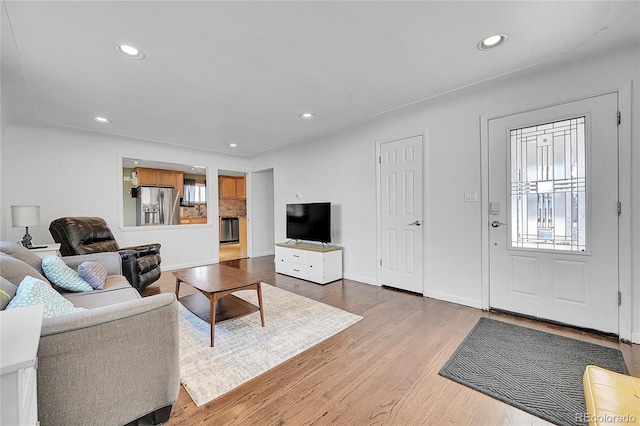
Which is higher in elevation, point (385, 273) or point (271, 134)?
point (271, 134)

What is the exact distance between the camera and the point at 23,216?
296 cm

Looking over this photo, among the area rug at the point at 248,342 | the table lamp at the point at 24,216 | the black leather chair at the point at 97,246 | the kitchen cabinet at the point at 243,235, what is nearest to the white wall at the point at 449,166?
the area rug at the point at 248,342

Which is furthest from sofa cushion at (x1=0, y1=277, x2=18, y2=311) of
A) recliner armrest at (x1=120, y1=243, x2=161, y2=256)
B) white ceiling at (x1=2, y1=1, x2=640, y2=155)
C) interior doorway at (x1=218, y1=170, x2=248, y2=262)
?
interior doorway at (x1=218, y1=170, x2=248, y2=262)

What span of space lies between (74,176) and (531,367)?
5.90m

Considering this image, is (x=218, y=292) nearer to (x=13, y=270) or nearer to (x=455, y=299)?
(x=13, y=270)

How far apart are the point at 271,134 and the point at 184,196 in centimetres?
416

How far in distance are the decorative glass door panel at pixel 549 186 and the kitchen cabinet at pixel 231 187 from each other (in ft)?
20.8

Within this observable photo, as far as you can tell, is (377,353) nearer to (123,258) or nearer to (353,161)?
(353,161)

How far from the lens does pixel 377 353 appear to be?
205cm

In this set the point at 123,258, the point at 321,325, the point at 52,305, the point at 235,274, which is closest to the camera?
the point at 52,305

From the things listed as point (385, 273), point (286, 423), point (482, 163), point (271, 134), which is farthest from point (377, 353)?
point (271, 134)

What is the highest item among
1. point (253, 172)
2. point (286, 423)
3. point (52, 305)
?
point (253, 172)

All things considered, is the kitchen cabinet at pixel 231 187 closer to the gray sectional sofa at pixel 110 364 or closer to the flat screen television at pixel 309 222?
the flat screen television at pixel 309 222

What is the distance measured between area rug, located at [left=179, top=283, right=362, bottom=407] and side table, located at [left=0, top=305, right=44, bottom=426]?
3.27 ft
